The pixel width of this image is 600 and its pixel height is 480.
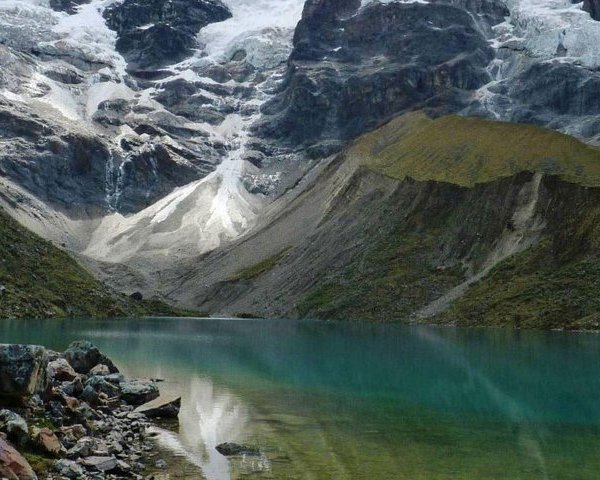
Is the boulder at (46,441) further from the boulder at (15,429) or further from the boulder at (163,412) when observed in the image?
the boulder at (163,412)

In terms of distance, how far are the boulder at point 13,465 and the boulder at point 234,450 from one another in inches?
339

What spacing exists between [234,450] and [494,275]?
124 meters

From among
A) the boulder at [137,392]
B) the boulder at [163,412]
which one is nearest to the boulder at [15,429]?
the boulder at [163,412]

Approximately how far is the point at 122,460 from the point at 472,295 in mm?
123034

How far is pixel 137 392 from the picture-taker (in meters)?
38.0

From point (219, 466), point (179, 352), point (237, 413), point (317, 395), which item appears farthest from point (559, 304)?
point (219, 466)

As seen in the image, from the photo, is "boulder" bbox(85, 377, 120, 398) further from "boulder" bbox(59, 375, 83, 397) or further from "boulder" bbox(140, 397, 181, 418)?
"boulder" bbox(140, 397, 181, 418)

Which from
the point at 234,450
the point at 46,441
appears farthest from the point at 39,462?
the point at 234,450

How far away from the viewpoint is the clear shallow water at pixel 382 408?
2647 centimetres

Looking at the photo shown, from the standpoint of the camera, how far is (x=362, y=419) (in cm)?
3559

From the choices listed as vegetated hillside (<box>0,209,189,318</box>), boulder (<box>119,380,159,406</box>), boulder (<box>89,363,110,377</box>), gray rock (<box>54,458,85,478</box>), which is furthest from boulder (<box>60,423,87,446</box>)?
vegetated hillside (<box>0,209,189,318</box>)

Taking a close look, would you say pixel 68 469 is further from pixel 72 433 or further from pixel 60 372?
pixel 60 372

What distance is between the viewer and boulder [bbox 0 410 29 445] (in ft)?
79.2

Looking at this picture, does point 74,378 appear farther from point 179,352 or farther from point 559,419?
point 179,352
